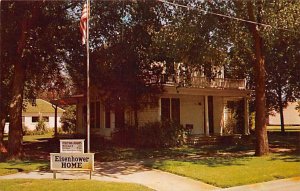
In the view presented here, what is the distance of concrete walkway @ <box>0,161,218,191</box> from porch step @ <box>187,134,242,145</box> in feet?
35.4

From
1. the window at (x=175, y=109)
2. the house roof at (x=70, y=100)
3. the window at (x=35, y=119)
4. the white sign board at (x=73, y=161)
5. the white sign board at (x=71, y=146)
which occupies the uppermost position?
the house roof at (x=70, y=100)

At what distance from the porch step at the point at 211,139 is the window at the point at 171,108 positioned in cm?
164

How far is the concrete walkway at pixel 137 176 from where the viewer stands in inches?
483

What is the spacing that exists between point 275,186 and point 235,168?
2.88m

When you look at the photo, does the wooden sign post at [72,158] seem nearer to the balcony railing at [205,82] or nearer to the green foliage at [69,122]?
the balcony railing at [205,82]

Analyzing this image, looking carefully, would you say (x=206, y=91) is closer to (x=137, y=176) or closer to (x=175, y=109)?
(x=175, y=109)

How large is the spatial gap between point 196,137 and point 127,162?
10.6 metres

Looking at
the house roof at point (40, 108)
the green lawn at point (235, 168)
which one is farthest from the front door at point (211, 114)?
the house roof at point (40, 108)

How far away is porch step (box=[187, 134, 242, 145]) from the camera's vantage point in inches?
1064

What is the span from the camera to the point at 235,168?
602 inches

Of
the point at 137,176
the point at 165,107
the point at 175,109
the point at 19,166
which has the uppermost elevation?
the point at 165,107

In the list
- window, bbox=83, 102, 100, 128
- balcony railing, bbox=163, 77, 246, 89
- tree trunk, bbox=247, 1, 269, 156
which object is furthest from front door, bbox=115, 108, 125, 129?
tree trunk, bbox=247, 1, 269, 156

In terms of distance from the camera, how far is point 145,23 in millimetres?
20859

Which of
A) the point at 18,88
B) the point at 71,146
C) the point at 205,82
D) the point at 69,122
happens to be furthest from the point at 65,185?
the point at 69,122
